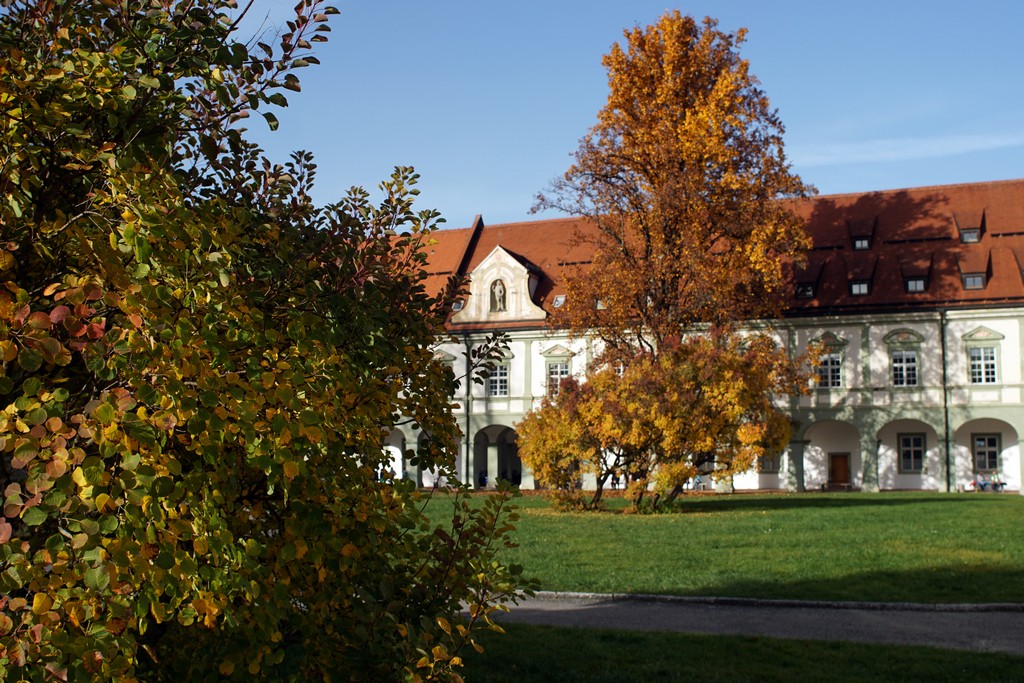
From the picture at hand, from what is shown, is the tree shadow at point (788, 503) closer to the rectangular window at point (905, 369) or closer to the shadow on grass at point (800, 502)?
the shadow on grass at point (800, 502)

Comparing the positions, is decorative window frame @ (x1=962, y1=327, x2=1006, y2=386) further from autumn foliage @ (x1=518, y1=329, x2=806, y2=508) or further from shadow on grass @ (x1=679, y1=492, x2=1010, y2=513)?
autumn foliage @ (x1=518, y1=329, x2=806, y2=508)

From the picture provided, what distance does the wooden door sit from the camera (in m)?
43.6

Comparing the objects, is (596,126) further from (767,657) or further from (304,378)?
(304,378)

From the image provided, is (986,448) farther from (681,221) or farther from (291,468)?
(291,468)

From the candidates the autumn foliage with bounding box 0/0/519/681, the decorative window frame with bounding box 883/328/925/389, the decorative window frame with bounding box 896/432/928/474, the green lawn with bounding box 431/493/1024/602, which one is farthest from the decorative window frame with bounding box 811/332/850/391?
the autumn foliage with bounding box 0/0/519/681

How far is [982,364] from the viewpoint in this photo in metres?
41.6

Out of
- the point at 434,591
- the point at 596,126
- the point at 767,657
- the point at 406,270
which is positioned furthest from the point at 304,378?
the point at 596,126

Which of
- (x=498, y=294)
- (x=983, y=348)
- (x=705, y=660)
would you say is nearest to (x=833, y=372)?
(x=983, y=348)

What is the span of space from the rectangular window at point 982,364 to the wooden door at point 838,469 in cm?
585

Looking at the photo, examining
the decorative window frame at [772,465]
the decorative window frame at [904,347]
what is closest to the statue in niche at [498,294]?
the decorative window frame at [772,465]

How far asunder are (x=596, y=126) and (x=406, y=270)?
29.5m

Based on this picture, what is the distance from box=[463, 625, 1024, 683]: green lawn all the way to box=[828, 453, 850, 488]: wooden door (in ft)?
116

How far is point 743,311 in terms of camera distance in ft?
113

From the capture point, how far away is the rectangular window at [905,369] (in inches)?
1672
